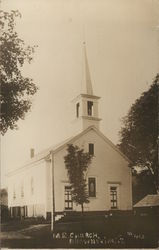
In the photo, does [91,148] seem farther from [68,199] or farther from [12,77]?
[12,77]

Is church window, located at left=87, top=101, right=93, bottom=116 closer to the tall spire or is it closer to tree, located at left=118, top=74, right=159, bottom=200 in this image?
the tall spire

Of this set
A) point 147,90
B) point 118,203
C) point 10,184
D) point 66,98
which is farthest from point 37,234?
point 147,90

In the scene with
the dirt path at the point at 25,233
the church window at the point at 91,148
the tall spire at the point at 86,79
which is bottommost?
the dirt path at the point at 25,233

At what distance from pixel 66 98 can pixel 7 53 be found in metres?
0.44

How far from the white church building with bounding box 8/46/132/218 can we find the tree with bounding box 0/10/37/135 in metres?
0.27

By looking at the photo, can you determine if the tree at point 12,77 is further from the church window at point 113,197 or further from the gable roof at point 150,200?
the gable roof at point 150,200

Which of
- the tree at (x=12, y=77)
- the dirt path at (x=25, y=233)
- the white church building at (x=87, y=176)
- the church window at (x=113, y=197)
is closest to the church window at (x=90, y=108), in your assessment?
the white church building at (x=87, y=176)

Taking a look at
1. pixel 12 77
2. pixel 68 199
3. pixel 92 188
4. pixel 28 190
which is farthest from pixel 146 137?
pixel 12 77

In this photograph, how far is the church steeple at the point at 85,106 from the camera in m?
2.24

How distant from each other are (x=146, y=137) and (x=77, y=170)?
0.45 metres

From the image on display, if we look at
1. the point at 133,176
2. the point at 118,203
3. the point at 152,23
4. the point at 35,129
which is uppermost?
the point at 152,23

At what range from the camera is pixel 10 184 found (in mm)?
2207

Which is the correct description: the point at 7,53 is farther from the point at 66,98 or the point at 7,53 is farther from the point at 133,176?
the point at 133,176

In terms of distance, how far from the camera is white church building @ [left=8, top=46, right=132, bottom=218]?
7.16 ft
